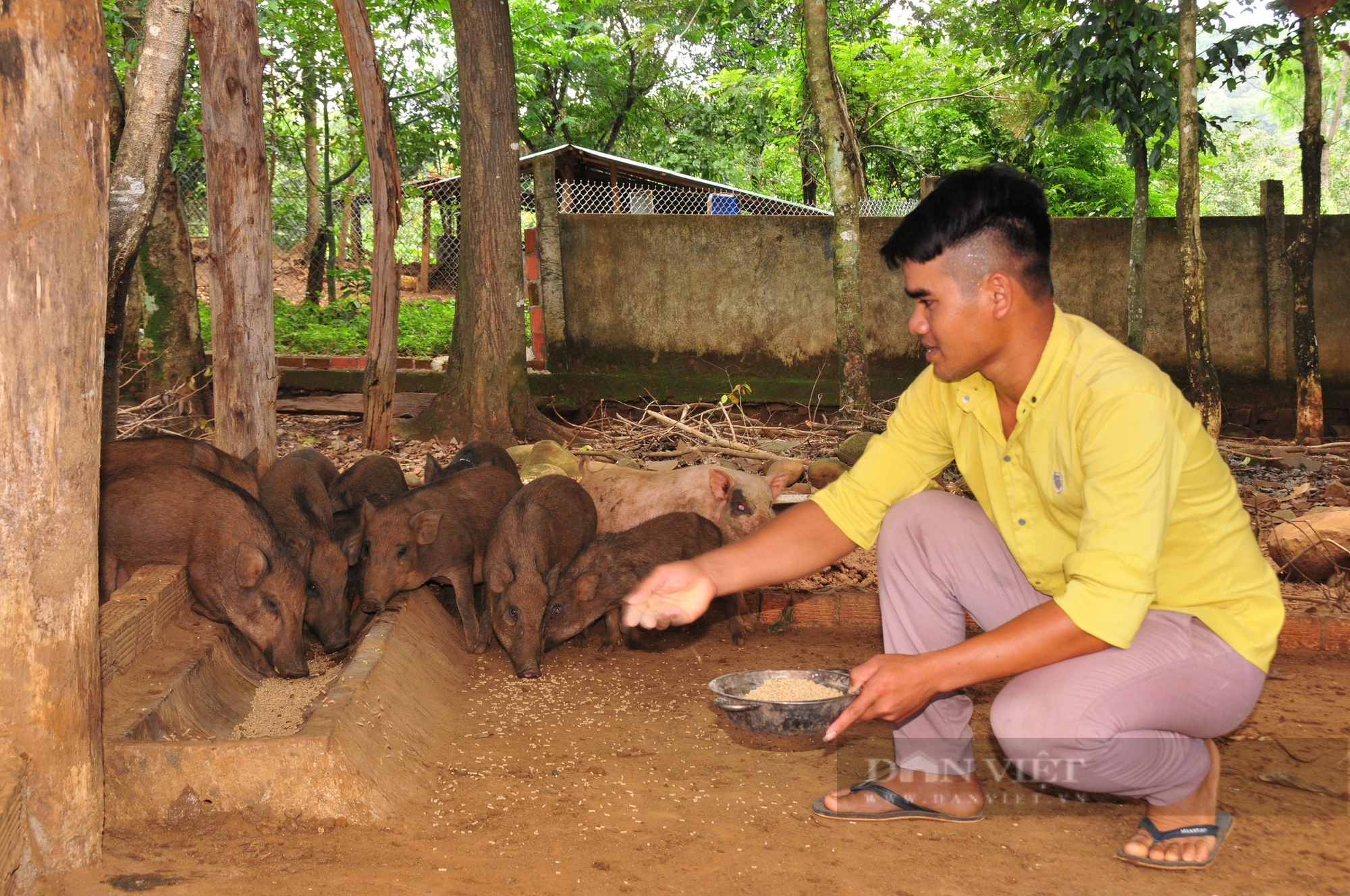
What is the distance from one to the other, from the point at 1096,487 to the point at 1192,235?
8322 mm

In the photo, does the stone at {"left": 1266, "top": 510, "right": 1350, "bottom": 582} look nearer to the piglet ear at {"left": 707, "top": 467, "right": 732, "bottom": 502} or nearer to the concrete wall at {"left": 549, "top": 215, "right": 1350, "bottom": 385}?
the piglet ear at {"left": 707, "top": 467, "right": 732, "bottom": 502}

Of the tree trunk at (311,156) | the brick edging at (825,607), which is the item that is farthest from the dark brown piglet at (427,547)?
the tree trunk at (311,156)

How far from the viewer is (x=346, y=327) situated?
1627 centimetres

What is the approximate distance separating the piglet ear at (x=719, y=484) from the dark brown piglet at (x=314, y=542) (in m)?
2.22

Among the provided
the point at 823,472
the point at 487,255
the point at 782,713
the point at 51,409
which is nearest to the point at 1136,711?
the point at 782,713

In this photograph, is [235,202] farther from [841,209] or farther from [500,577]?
[841,209]

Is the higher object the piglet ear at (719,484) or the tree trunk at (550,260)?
the tree trunk at (550,260)

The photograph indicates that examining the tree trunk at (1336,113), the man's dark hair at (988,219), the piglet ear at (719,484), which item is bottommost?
the piglet ear at (719,484)

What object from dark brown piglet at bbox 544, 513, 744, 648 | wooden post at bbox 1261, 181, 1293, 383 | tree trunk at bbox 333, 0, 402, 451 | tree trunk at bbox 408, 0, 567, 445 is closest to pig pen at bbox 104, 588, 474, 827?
dark brown piglet at bbox 544, 513, 744, 648

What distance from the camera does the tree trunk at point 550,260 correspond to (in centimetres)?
1257

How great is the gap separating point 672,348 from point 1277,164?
43.9m

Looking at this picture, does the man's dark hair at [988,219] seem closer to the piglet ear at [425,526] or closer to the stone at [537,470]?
the piglet ear at [425,526]

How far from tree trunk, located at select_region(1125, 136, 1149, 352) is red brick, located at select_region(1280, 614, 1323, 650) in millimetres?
6817

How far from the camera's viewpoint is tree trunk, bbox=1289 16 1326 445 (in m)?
10.4
